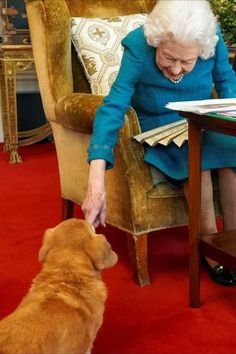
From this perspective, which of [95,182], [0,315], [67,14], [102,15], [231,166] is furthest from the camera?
[102,15]

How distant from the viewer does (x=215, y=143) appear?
5.89 feet

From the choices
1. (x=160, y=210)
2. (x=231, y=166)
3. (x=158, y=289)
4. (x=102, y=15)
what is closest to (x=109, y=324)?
(x=158, y=289)

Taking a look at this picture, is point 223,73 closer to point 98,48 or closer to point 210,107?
point 210,107

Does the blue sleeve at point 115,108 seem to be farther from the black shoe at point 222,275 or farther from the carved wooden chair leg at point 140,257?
the black shoe at point 222,275

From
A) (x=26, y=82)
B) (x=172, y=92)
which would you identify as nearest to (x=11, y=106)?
(x=26, y=82)

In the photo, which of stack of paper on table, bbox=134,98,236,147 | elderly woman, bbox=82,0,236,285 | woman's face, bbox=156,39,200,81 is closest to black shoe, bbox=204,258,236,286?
elderly woman, bbox=82,0,236,285

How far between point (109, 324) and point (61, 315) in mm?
506

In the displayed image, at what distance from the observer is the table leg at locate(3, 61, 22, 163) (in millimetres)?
3625

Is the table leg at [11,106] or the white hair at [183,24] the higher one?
the white hair at [183,24]

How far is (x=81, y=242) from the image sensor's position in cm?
126

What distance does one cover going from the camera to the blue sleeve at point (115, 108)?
1632mm

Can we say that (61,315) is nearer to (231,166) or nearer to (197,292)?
(197,292)

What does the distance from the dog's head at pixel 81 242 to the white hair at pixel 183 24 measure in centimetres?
67

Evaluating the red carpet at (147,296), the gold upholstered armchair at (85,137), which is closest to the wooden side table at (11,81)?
the red carpet at (147,296)
